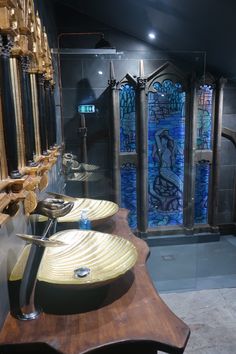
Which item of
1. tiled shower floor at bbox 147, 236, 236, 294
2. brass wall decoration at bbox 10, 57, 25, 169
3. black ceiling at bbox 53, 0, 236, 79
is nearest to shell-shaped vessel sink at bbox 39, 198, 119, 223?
brass wall decoration at bbox 10, 57, 25, 169

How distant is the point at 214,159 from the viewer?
333 cm

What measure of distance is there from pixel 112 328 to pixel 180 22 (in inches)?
101

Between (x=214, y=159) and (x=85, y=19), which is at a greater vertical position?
(x=85, y=19)

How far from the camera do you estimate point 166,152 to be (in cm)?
328

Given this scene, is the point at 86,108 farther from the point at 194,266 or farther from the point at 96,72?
the point at 194,266

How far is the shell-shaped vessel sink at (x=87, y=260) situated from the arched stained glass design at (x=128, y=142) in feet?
6.51

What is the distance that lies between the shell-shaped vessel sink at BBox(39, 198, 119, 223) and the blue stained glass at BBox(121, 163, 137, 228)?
151 centimetres

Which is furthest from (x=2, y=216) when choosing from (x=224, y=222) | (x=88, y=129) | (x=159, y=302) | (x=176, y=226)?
(x=224, y=222)

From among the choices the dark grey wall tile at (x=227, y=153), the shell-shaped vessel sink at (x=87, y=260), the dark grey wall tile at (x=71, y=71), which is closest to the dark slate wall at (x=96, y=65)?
the dark grey wall tile at (x=71, y=71)

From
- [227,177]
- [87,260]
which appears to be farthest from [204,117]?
[87,260]

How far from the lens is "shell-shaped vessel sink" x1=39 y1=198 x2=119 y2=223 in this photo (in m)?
1.48

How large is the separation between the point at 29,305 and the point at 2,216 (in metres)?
0.28

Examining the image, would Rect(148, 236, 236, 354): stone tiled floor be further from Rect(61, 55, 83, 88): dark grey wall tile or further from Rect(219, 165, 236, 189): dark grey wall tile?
Rect(61, 55, 83, 88): dark grey wall tile

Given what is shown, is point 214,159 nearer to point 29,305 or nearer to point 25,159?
point 25,159
